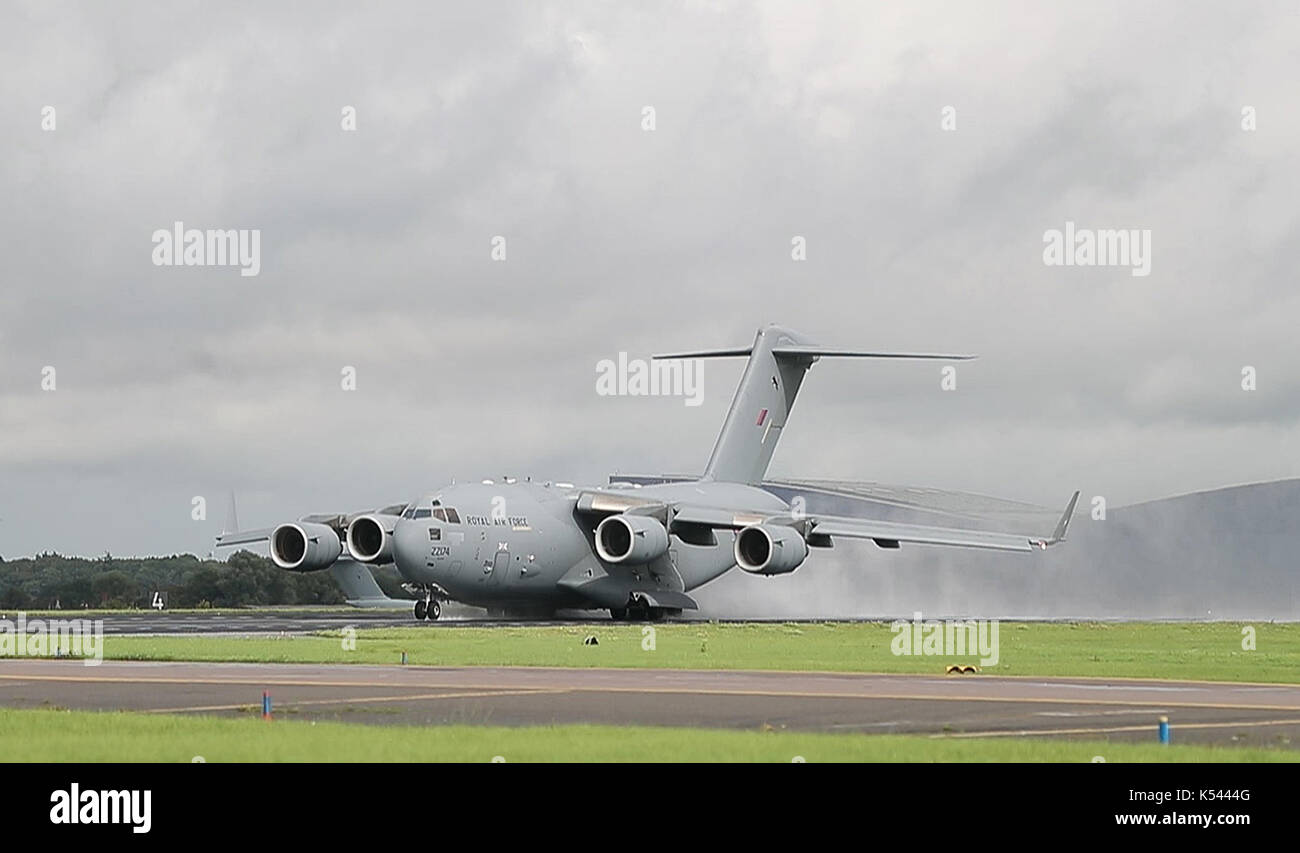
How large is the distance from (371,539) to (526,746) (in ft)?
158

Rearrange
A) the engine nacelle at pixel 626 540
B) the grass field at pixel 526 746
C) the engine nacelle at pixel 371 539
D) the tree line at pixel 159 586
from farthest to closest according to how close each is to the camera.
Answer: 1. the tree line at pixel 159 586
2. the engine nacelle at pixel 626 540
3. the engine nacelle at pixel 371 539
4. the grass field at pixel 526 746

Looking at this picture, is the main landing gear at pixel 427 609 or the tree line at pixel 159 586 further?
the tree line at pixel 159 586

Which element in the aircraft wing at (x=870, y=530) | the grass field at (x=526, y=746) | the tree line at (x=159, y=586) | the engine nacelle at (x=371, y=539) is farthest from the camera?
the tree line at (x=159, y=586)

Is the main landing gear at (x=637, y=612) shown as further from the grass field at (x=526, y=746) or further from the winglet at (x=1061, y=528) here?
the grass field at (x=526, y=746)

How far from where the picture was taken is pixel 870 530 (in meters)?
74.5

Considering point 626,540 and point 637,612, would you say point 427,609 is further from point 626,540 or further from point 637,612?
point 637,612

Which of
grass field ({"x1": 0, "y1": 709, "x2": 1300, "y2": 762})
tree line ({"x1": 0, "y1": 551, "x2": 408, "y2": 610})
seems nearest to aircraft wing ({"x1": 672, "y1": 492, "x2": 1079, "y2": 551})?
tree line ({"x1": 0, "y1": 551, "x2": 408, "y2": 610})

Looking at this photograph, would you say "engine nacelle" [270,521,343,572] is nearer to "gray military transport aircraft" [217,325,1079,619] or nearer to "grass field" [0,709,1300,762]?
"gray military transport aircraft" [217,325,1079,619]

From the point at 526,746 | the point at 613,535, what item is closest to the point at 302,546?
the point at 613,535

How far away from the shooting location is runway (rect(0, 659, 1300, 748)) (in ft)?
72.1

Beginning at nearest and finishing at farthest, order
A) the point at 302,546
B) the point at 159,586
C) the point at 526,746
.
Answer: the point at 526,746
the point at 302,546
the point at 159,586

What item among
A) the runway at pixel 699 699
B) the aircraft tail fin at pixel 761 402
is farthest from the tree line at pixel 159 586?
the runway at pixel 699 699

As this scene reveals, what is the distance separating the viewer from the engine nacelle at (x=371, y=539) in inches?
2544

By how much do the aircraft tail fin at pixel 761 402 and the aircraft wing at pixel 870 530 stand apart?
287 inches
